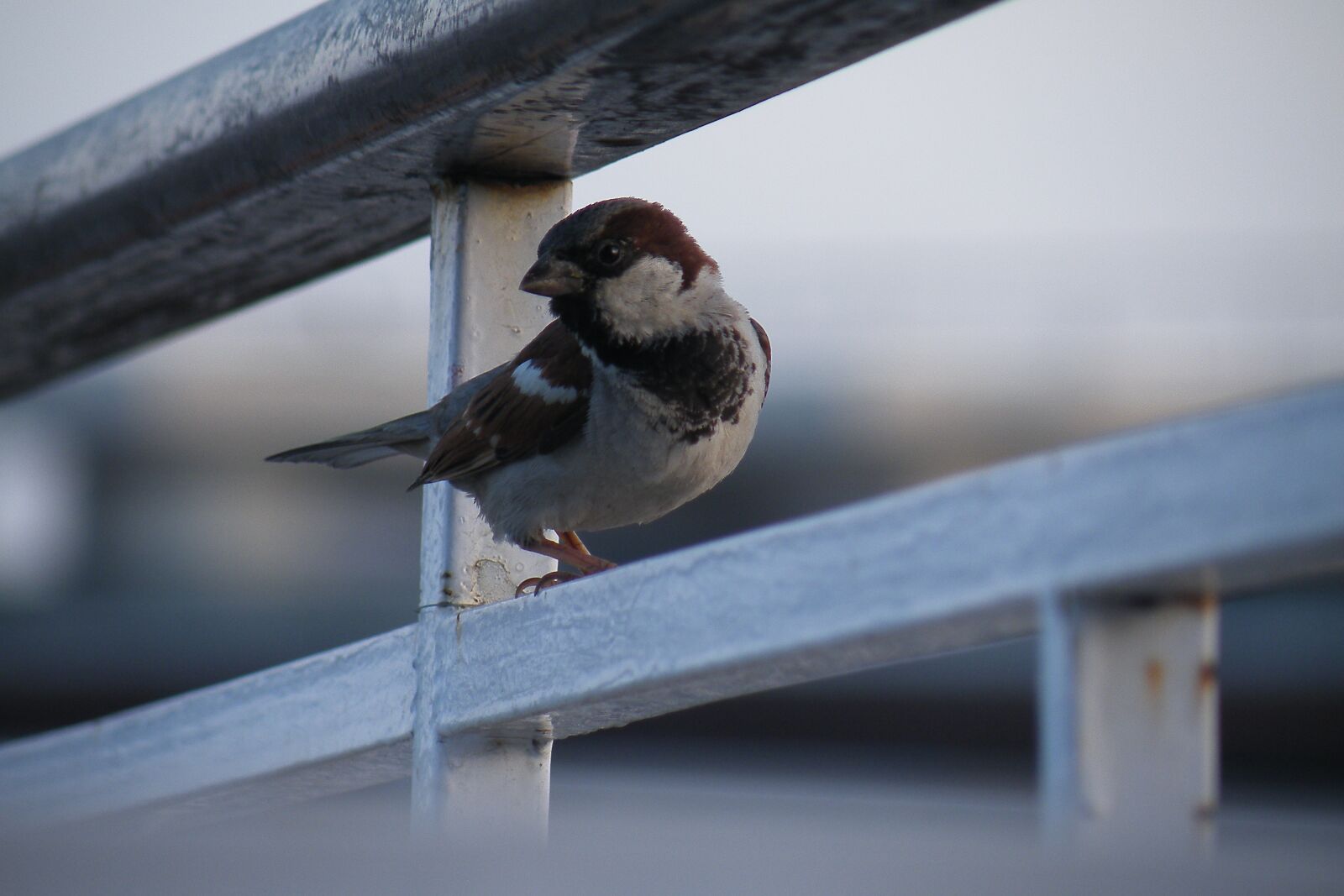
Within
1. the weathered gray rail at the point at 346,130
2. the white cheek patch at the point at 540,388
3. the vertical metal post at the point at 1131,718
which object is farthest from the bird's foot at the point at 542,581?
the vertical metal post at the point at 1131,718

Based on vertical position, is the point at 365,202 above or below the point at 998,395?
below

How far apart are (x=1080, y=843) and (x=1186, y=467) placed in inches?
5.5


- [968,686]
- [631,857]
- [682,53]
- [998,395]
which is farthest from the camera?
[998,395]

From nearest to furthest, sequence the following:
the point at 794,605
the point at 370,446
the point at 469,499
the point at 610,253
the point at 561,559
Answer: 1. the point at 794,605
2. the point at 469,499
3. the point at 561,559
4. the point at 610,253
5. the point at 370,446

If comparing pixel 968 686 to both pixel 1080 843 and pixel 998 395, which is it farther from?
pixel 1080 843

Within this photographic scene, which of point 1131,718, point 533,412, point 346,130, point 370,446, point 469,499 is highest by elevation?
point 370,446

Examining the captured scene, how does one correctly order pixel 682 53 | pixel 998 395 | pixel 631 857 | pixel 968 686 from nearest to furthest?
pixel 631 857
pixel 682 53
pixel 968 686
pixel 998 395

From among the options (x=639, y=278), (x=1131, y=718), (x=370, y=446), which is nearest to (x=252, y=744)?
(x=1131, y=718)

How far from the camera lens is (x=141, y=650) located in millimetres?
10422

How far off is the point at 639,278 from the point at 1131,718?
143 centimetres

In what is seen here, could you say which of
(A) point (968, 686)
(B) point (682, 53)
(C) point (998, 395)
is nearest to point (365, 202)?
(B) point (682, 53)

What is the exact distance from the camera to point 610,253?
1938mm

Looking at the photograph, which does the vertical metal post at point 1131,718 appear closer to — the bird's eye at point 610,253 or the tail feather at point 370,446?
the bird's eye at point 610,253

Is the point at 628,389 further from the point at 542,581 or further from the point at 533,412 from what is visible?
the point at 542,581
